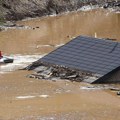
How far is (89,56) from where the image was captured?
72.0ft

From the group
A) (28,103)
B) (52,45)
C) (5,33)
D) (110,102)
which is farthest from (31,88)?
(5,33)

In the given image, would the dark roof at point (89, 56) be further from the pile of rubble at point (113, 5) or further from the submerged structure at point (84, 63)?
the pile of rubble at point (113, 5)

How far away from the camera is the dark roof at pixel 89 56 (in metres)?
21.1

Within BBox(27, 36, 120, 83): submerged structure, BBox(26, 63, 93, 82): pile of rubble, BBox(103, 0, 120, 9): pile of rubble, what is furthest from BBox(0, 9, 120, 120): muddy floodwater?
BBox(103, 0, 120, 9): pile of rubble

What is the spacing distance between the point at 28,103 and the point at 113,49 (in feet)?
16.9

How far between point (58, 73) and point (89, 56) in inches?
54.5

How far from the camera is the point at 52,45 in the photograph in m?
29.3

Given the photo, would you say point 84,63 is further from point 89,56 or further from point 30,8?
point 30,8

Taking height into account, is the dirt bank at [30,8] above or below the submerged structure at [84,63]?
above

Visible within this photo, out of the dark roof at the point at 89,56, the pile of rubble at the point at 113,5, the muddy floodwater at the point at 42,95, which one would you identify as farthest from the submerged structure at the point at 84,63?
the pile of rubble at the point at 113,5

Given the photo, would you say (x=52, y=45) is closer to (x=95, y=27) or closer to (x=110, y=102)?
(x=95, y=27)

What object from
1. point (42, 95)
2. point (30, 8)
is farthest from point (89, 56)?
point (30, 8)

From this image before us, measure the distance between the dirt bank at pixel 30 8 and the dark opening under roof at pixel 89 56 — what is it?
15069 mm

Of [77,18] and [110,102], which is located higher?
[77,18]
